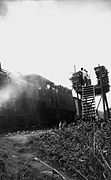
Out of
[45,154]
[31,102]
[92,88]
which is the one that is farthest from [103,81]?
[45,154]

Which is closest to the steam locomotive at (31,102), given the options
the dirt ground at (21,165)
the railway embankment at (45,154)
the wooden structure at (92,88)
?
the wooden structure at (92,88)

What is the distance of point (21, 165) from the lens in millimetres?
7043

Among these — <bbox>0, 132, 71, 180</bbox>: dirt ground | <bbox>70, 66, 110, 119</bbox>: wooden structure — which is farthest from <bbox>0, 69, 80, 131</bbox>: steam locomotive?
<bbox>0, 132, 71, 180</bbox>: dirt ground

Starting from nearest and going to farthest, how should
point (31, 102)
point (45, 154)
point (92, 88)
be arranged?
point (45, 154) → point (31, 102) → point (92, 88)

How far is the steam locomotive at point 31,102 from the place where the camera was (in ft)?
46.5

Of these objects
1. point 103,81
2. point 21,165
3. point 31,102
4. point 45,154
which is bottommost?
point 21,165

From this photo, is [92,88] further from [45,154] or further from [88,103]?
[45,154]

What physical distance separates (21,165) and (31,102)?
10.3 meters

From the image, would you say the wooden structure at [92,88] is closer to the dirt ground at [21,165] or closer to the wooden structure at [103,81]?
the wooden structure at [103,81]

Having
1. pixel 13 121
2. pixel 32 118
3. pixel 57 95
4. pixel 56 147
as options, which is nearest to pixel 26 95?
pixel 32 118

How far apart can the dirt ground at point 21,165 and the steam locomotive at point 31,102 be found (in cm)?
392

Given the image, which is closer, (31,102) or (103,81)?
(31,102)

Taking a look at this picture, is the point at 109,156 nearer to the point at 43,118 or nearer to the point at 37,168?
the point at 37,168

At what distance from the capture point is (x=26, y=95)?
54.6 ft
